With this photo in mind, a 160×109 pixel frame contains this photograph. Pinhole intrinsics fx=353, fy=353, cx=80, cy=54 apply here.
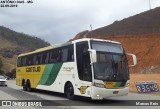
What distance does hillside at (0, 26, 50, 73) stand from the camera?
130 m

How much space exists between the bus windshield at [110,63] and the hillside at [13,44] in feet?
330

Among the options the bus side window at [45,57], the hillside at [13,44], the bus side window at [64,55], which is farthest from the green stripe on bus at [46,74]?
the hillside at [13,44]

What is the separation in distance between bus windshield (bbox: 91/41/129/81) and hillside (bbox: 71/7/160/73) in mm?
40628

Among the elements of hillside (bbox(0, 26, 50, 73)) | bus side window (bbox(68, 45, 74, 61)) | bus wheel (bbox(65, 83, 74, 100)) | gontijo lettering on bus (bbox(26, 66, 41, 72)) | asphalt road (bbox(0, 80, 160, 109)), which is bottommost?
asphalt road (bbox(0, 80, 160, 109))

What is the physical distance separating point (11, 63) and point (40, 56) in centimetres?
10132

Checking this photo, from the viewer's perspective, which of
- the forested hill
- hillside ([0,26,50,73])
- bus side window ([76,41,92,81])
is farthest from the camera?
the forested hill

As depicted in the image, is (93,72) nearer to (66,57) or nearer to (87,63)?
(87,63)

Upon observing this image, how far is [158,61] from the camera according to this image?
6231 cm

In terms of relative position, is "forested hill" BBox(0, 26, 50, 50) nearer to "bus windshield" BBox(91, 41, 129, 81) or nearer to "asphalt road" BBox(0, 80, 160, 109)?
"asphalt road" BBox(0, 80, 160, 109)

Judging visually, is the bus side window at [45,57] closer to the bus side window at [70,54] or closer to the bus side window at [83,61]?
the bus side window at [70,54]

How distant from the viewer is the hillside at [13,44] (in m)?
130

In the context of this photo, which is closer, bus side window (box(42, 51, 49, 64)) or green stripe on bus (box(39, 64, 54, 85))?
green stripe on bus (box(39, 64, 54, 85))

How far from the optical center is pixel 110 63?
1775cm

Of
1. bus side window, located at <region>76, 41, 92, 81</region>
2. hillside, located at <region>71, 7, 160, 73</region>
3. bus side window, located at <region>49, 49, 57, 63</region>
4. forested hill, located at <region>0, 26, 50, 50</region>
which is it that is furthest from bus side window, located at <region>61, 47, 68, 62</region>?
forested hill, located at <region>0, 26, 50, 50</region>
